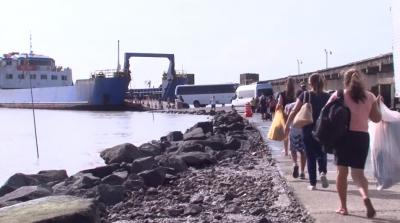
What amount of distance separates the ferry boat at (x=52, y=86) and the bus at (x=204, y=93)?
937cm

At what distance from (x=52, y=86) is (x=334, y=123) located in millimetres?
87745

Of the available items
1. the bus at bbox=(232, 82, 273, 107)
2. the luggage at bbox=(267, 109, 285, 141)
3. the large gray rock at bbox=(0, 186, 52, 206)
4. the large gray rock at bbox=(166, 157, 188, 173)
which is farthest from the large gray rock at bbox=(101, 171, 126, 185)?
the bus at bbox=(232, 82, 273, 107)

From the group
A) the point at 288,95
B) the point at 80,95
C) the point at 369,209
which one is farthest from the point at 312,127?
the point at 80,95

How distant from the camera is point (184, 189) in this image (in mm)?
11438

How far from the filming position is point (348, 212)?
7.06 m

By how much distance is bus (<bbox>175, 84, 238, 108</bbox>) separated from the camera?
71.2m

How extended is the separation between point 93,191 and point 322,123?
5.85 m

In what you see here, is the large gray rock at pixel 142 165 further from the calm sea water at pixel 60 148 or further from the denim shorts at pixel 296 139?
the denim shorts at pixel 296 139

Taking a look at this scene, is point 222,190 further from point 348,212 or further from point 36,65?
point 36,65

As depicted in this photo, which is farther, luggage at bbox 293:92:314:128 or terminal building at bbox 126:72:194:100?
terminal building at bbox 126:72:194:100

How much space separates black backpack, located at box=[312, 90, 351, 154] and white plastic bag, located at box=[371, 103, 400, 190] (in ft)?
3.27

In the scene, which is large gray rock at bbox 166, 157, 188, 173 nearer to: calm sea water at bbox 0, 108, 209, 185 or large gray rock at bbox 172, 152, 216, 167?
large gray rock at bbox 172, 152, 216, 167

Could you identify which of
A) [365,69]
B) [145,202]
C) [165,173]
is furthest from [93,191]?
[365,69]

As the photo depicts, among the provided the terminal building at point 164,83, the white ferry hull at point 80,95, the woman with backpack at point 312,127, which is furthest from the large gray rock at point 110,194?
the terminal building at point 164,83
